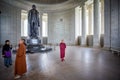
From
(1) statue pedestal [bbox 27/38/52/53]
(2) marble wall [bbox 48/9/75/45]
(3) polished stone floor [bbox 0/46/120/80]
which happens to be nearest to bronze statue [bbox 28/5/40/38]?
(1) statue pedestal [bbox 27/38/52/53]

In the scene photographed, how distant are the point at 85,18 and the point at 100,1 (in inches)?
120

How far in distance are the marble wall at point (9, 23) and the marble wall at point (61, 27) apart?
18.8 ft

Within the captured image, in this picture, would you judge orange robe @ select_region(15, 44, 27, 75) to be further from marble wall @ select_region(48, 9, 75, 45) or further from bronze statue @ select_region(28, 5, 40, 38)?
marble wall @ select_region(48, 9, 75, 45)

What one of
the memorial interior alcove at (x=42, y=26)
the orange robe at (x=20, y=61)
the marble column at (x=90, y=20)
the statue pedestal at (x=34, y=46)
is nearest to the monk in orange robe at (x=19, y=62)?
the orange robe at (x=20, y=61)

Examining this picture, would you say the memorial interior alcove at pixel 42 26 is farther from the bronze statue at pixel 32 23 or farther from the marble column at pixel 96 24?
the marble column at pixel 96 24

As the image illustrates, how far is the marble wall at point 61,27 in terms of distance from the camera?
19141 mm

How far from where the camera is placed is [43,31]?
856 inches

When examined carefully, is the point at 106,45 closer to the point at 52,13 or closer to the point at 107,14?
the point at 107,14

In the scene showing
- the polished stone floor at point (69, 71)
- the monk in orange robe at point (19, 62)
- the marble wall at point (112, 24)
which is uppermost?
the marble wall at point (112, 24)

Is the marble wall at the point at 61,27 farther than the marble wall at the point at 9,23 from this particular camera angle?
Yes

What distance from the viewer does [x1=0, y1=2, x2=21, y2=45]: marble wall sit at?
14847 mm

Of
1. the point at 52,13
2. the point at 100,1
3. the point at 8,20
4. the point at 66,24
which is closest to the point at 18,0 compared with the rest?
the point at 8,20

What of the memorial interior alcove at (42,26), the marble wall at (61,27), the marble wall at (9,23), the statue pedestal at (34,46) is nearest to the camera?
the statue pedestal at (34,46)

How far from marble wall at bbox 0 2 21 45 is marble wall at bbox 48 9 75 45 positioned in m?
5.72
